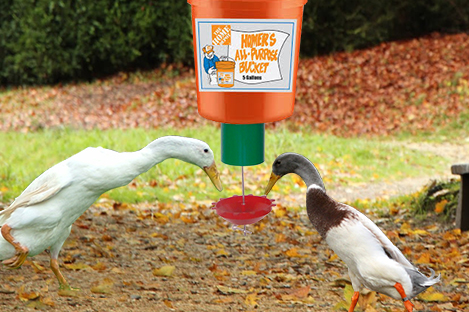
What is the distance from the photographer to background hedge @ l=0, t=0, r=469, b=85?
1178cm

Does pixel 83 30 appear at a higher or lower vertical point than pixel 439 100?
higher

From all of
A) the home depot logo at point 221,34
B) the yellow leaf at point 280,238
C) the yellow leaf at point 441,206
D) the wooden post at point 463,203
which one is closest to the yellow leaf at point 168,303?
the home depot logo at point 221,34

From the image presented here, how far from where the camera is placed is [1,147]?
27.3 feet

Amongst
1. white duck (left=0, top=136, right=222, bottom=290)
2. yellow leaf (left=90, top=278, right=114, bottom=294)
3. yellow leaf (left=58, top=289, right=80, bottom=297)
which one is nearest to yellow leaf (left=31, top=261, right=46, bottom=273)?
yellow leaf (left=90, top=278, right=114, bottom=294)

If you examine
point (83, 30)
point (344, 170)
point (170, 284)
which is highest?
point (83, 30)

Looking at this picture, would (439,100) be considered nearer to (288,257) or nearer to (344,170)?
(344,170)

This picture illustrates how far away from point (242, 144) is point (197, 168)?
464cm

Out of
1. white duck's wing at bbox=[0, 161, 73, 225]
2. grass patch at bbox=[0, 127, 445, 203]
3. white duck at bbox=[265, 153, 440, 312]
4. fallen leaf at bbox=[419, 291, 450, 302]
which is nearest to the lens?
white duck at bbox=[265, 153, 440, 312]

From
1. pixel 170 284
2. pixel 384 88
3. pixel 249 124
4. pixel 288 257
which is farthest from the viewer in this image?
pixel 384 88

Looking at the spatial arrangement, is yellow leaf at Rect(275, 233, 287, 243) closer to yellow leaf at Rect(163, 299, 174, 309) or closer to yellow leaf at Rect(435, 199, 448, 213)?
yellow leaf at Rect(435, 199, 448, 213)

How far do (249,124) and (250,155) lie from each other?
0.49 feet

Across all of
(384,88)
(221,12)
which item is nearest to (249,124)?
(221,12)

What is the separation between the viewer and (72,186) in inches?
113

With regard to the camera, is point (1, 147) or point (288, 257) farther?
point (1, 147)
